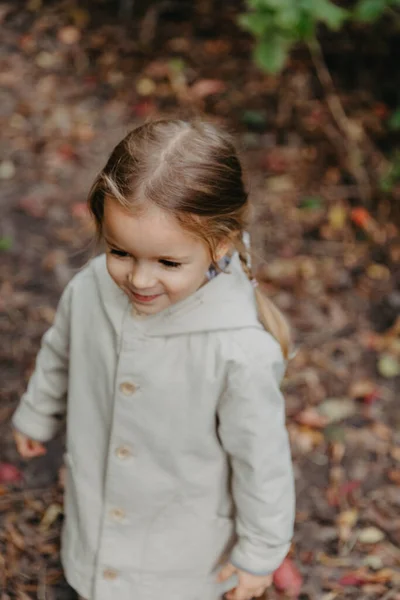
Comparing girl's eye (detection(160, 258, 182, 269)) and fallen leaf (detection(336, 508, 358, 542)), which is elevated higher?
girl's eye (detection(160, 258, 182, 269))

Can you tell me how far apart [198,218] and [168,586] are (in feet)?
3.65

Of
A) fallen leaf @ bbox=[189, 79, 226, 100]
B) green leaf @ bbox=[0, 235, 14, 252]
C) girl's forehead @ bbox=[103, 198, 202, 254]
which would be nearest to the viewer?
girl's forehead @ bbox=[103, 198, 202, 254]

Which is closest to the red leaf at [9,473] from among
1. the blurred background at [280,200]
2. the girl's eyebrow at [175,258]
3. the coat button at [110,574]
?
the blurred background at [280,200]

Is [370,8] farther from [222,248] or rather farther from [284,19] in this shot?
[222,248]

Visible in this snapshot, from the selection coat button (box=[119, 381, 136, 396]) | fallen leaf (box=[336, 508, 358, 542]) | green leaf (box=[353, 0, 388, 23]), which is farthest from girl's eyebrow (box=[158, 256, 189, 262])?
green leaf (box=[353, 0, 388, 23])

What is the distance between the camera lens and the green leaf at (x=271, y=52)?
11.3ft

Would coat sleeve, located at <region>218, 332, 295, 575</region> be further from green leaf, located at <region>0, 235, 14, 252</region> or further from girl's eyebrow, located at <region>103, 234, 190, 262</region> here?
green leaf, located at <region>0, 235, 14, 252</region>

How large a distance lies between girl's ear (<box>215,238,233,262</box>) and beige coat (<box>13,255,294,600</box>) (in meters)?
0.08

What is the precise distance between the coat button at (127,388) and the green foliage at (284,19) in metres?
1.90

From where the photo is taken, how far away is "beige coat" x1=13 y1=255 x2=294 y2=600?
1.81 meters

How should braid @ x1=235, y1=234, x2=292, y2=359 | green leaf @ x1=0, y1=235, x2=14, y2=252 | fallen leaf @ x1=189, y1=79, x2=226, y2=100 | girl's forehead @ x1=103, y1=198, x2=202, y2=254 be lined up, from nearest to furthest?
1. girl's forehead @ x1=103, y1=198, x2=202, y2=254
2. braid @ x1=235, y1=234, x2=292, y2=359
3. green leaf @ x1=0, y1=235, x2=14, y2=252
4. fallen leaf @ x1=189, y1=79, x2=226, y2=100

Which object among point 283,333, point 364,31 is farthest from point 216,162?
point 364,31

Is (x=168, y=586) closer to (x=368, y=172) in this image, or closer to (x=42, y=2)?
(x=368, y=172)

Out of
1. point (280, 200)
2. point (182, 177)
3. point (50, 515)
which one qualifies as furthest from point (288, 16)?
point (50, 515)
